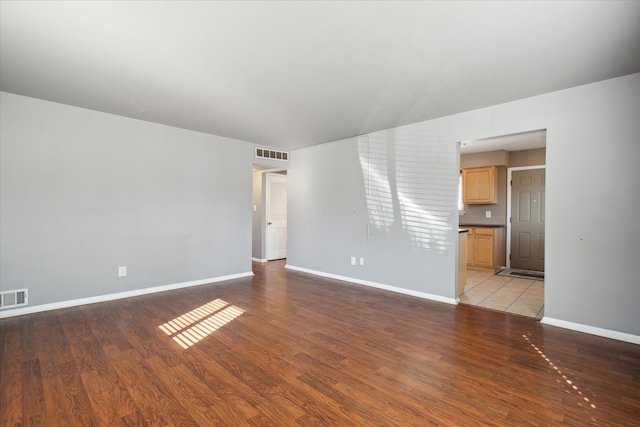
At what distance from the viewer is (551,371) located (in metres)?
2.30

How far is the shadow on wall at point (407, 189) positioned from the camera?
4.12 metres

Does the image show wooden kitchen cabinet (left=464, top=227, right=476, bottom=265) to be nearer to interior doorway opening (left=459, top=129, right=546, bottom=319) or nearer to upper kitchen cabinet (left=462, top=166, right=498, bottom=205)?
interior doorway opening (left=459, top=129, right=546, bottom=319)

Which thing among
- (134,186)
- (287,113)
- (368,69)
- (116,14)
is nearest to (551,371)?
(368,69)

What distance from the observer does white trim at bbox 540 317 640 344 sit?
2.83 metres

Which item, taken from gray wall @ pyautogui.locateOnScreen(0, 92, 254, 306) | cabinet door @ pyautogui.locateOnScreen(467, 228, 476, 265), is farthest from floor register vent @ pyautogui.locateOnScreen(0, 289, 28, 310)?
cabinet door @ pyautogui.locateOnScreen(467, 228, 476, 265)

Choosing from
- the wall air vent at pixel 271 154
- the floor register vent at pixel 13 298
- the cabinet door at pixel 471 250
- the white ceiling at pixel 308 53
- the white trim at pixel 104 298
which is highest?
the white ceiling at pixel 308 53

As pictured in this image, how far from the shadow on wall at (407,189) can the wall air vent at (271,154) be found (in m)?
1.77

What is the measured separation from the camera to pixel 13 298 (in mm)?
3398

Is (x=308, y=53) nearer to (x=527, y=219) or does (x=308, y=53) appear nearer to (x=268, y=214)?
(x=268, y=214)

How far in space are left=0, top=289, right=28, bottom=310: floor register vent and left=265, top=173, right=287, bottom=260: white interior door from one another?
421cm

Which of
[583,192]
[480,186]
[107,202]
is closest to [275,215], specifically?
[107,202]

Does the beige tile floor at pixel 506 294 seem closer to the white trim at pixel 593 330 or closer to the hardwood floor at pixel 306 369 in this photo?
the white trim at pixel 593 330

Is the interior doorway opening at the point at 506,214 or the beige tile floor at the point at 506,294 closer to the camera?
the beige tile floor at the point at 506,294

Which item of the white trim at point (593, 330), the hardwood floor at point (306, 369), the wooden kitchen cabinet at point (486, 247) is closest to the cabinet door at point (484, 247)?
the wooden kitchen cabinet at point (486, 247)
